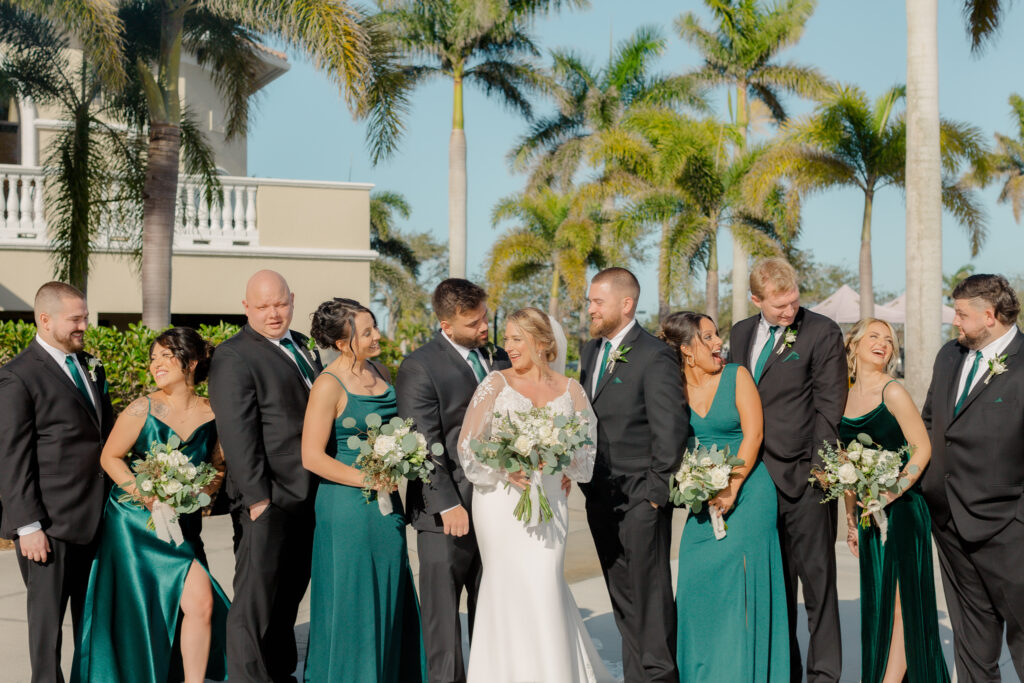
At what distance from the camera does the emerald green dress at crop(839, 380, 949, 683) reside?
519cm

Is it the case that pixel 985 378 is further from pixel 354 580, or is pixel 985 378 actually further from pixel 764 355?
pixel 354 580

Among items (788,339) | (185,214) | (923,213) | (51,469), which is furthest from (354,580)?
(185,214)

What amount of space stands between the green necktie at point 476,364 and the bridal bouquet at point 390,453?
0.49 metres

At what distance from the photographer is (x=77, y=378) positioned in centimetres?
534

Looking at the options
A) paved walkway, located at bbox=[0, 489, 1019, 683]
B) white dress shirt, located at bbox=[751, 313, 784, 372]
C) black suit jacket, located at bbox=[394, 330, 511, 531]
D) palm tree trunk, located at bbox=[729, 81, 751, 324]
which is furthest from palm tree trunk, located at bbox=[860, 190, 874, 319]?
black suit jacket, located at bbox=[394, 330, 511, 531]

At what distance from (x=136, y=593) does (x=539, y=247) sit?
30.0 metres

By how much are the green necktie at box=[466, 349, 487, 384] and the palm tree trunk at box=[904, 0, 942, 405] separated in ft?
34.2

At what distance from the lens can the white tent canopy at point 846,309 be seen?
44.5 m

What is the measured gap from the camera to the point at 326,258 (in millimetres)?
21391

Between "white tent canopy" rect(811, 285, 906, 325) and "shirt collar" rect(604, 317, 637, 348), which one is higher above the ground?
"white tent canopy" rect(811, 285, 906, 325)

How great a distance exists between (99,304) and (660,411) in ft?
59.4

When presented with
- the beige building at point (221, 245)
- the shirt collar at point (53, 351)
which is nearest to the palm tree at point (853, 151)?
the beige building at point (221, 245)

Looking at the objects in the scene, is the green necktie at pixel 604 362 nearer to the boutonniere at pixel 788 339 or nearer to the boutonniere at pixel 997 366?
the boutonniere at pixel 788 339

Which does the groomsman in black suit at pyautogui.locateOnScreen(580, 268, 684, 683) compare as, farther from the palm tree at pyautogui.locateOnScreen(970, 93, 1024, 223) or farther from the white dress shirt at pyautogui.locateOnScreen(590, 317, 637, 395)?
the palm tree at pyautogui.locateOnScreen(970, 93, 1024, 223)
